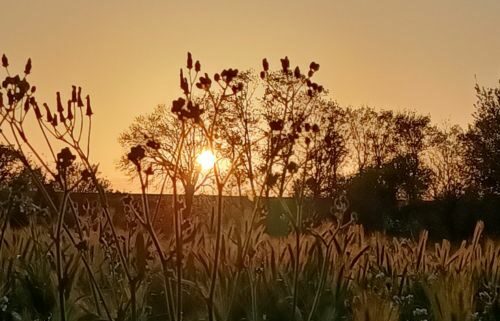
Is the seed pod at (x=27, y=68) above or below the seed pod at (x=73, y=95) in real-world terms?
above

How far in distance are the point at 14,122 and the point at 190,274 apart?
1.83 meters

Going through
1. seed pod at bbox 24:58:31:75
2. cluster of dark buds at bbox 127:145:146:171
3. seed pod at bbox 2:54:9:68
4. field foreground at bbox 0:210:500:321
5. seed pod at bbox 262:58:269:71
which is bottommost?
field foreground at bbox 0:210:500:321

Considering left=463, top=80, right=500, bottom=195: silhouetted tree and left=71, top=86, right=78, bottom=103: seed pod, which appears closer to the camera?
left=71, top=86, right=78, bottom=103: seed pod

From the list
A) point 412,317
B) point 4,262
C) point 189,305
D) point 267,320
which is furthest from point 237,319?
point 4,262

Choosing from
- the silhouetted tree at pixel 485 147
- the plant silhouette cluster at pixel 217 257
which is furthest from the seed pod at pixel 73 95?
the silhouetted tree at pixel 485 147

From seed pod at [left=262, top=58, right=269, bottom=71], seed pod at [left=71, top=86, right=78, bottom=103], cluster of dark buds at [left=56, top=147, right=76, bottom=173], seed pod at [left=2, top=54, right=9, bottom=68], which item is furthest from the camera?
seed pod at [left=262, top=58, right=269, bottom=71]

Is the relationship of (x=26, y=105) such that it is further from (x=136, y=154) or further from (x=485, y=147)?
(x=485, y=147)

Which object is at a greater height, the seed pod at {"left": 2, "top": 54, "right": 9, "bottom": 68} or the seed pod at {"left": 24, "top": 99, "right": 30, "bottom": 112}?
the seed pod at {"left": 2, "top": 54, "right": 9, "bottom": 68}

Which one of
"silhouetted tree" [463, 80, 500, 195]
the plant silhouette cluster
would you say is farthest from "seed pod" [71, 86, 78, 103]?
"silhouetted tree" [463, 80, 500, 195]

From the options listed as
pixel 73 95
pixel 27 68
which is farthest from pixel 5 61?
pixel 73 95

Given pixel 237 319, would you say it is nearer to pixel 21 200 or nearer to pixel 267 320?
pixel 267 320

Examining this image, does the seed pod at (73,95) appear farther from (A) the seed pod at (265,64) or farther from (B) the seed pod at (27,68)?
(A) the seed pod at (265,64)

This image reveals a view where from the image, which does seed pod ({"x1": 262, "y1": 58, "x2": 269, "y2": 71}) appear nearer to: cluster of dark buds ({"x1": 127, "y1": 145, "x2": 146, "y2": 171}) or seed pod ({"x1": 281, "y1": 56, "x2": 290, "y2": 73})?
seed pod ({"x1": 281, "y1": 56, "x2": 290, "y2": 73})

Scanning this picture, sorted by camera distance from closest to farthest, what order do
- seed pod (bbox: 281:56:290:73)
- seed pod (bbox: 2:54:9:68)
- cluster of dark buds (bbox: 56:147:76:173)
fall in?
1. cluster of dark buds (bbox: 56:147:76:173)
2. seed pod (bbox: 2:54:9:68)
3. seed pod (bbox: 281:56:290:73)
